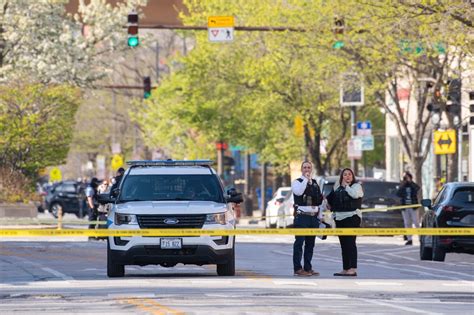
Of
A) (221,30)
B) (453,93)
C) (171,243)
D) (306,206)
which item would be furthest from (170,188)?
(453,93)

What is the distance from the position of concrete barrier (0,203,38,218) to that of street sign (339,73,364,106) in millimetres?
11477

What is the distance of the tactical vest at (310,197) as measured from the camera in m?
25.0

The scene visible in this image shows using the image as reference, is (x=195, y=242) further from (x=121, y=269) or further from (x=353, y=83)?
(x=353, y=83)

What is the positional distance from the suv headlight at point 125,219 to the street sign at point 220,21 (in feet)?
63.3

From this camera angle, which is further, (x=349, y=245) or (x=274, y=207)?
(x=274, y=207)

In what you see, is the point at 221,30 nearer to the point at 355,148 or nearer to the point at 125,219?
the point at 355,148

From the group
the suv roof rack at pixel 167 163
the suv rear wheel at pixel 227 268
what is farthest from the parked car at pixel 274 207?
the suv rear wheel at pixel 227 268

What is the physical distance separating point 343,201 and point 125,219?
11.0 ft

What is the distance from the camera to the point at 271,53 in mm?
56344

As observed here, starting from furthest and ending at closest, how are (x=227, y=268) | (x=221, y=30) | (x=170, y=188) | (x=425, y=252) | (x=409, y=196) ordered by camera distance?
(x=221, y=30) → (x=409, y=196) → (x=425, y=252) → (x=170, y=188) → (x=227, y=268)

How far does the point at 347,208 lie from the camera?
25.0 meters

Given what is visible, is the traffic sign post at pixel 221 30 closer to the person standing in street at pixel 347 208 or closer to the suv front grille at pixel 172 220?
the person standing in street at pixel 347 208

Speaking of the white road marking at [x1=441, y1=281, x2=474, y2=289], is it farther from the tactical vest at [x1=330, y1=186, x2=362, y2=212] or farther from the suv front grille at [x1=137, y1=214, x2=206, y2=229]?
the suv front grille at [x1=137, y1=214, x2=206, y2=229]

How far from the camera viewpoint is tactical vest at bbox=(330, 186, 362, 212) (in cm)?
2491
